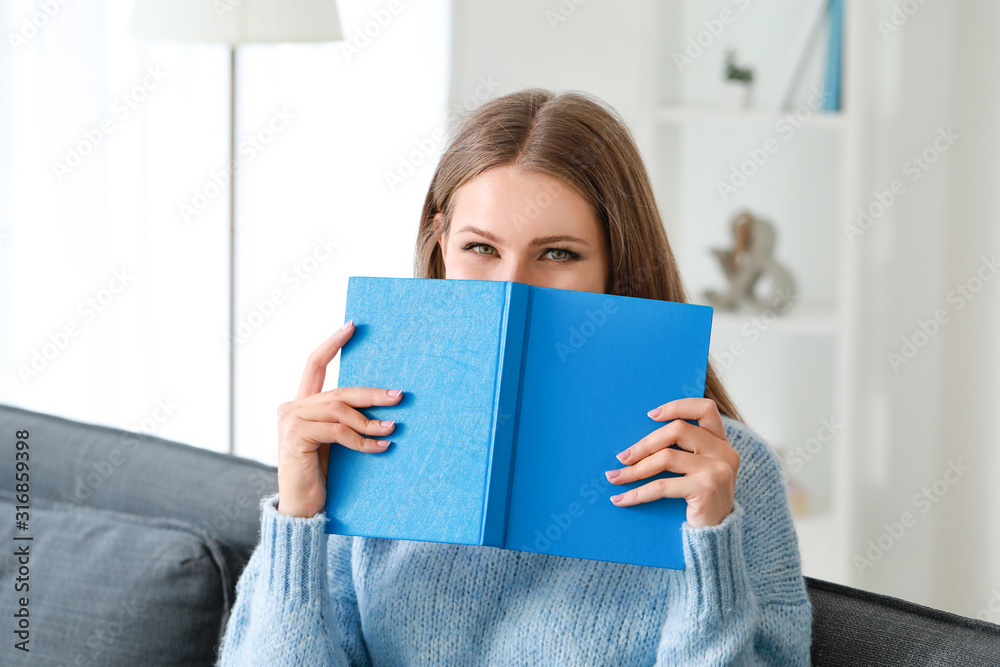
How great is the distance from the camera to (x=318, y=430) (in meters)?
1.00

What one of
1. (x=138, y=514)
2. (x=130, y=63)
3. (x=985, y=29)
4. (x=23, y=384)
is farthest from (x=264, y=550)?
(x=985, y=29)

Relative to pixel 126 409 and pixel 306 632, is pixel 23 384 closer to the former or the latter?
pixel 126 409

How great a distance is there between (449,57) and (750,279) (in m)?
1.09

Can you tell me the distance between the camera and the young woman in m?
0.98

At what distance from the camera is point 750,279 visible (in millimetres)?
2617

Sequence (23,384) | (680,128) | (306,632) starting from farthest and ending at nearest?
(680,128) < (23,384) < (306,632)
